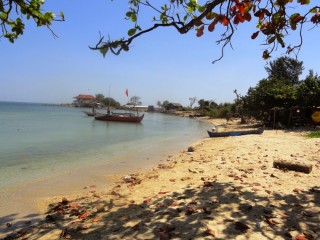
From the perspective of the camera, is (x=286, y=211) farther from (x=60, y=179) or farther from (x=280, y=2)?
(x=60, y=179)

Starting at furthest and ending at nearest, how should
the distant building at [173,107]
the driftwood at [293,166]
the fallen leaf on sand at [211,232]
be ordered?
the distant building at [173,107] → the driftwood at [293,166] → the fallen leaf on sand at [211,232]

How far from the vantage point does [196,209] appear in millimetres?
5176

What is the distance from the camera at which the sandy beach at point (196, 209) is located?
14.2 ft

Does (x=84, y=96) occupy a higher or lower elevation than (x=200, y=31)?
higher

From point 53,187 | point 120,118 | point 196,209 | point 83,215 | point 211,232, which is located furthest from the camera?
point 120,118

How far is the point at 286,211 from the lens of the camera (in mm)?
4961

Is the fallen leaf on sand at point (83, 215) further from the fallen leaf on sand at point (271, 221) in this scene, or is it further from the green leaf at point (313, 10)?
the green leaf at point (313, 10)

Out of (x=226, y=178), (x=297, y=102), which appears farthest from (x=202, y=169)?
(x=297, y=102)

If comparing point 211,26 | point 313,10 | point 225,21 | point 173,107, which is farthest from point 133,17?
point 173,107

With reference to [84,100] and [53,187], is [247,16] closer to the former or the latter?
[53,187]

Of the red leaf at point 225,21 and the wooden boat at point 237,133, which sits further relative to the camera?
the wooden boat at point 237,133

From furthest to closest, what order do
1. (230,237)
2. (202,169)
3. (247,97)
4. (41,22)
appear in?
(247,97)
(202,169)
(41,22)
(230,237)

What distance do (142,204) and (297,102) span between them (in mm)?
21622

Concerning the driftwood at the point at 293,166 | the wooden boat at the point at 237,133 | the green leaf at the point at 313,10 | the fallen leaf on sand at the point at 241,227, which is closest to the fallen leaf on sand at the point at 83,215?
the fallen leaf on sand at the point at 241,227
